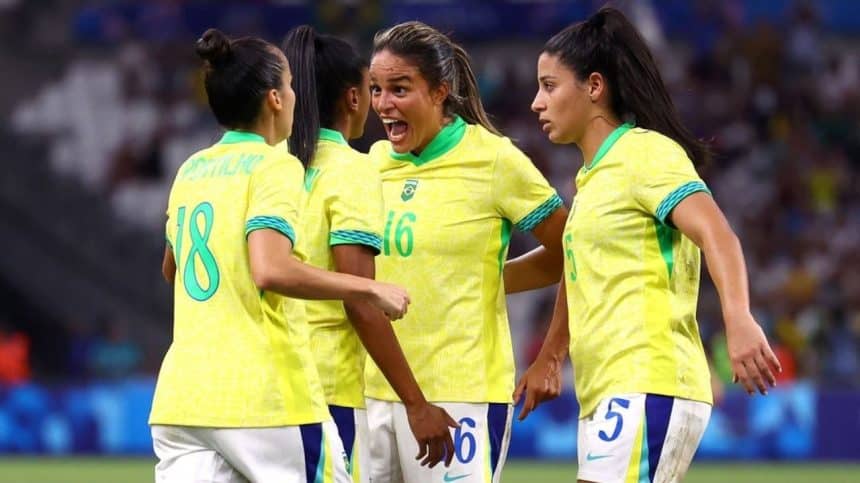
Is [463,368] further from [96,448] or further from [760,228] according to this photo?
[760,228]

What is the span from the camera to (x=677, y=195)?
4.71m

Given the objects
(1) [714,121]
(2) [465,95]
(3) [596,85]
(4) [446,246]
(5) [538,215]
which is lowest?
(4) [446,246]

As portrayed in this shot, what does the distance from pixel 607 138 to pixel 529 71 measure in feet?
53.1

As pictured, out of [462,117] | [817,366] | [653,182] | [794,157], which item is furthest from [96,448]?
[653,182]

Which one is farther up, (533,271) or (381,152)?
(381,152)

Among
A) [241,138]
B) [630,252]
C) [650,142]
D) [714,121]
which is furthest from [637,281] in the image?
[714,121]

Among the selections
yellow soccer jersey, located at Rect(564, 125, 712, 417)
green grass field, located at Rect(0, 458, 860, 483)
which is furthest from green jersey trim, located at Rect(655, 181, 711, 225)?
green grass field, located at Rect(0, 458, 860, 483)

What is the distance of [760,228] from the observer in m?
19.7

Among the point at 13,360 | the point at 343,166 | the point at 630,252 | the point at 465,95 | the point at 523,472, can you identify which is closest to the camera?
the point at 630,252

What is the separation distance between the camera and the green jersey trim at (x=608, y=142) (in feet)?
16.6

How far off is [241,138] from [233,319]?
55cm

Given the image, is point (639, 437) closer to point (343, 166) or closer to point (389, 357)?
point (389, 357)

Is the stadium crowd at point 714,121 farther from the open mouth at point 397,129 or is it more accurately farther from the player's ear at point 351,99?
the player's ear at point 351,99

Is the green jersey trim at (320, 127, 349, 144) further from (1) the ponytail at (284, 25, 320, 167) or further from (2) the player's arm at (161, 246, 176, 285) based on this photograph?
(2) the player's arm at (161, 246, 176, 285)
